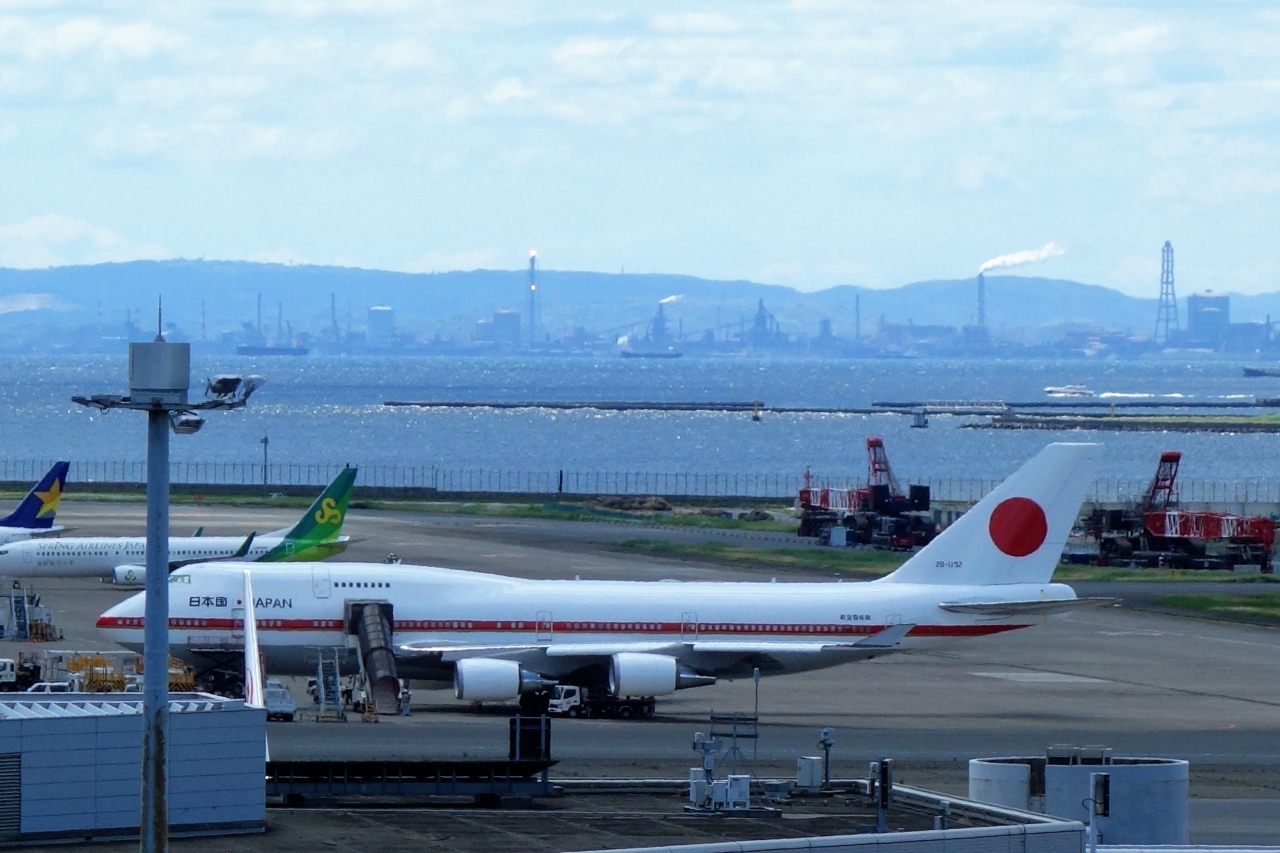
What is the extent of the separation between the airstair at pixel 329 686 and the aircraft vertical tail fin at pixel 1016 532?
1629 centimetres

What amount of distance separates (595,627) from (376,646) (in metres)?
6.35

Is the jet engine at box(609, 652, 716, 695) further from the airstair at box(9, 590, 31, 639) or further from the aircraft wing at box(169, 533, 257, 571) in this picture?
the aircraft wing at box(169, 533, 257, 571)

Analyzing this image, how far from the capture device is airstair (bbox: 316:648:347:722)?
170 feet

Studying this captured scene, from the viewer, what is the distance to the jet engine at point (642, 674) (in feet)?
174

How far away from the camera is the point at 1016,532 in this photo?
5672 centimetres

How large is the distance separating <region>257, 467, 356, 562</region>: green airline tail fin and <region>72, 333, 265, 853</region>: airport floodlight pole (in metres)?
60.6

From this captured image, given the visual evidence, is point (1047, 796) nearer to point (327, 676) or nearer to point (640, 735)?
point (640, 735)

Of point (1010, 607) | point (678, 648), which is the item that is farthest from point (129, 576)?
point (1010, 607)

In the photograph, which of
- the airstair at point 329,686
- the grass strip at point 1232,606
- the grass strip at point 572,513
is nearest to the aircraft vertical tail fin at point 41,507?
the grass strip at point 572,513

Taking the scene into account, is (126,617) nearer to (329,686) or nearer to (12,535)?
(329,686)

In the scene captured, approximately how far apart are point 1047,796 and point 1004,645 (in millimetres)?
42251

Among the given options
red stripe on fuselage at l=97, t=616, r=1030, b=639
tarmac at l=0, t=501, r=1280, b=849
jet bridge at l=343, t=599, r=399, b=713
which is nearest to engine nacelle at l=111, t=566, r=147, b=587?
tarmac at l=0, t=501, r=1280, b=849

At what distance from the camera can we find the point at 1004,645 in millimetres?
73938

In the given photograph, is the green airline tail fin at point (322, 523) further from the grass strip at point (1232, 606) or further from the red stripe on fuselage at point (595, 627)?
the grass strip at point (1232, 606)
